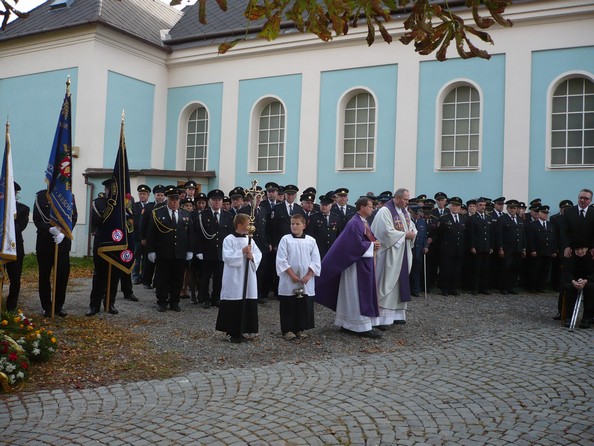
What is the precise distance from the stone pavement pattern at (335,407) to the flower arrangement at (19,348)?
1.03ft

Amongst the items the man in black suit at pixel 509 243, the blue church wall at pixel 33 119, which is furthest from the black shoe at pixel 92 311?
the blue church wall at pixel 33 119

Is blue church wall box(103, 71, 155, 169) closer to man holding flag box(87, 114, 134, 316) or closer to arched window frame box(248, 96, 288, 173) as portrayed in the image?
arched window frame box(248, 96, 288, 173)

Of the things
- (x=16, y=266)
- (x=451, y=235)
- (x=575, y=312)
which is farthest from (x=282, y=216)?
(x=575, y=312)

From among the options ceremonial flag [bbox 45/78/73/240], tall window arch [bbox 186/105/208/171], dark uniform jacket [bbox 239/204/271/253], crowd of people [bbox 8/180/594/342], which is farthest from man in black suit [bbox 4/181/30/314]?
tall window arch [bbox 186/105/208/171]

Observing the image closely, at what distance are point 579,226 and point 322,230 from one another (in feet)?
15.4

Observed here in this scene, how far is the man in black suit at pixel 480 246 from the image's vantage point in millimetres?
12844

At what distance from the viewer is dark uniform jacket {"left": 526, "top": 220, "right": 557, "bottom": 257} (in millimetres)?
13453

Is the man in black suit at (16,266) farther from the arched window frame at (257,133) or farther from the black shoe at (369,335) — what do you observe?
the arched window frame at (257,133)

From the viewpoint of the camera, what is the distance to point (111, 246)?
949cm

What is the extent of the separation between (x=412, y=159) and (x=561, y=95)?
4.26m

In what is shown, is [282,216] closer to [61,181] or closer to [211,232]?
[211,232]

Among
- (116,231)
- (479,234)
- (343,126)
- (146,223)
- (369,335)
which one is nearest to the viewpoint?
(369,335)

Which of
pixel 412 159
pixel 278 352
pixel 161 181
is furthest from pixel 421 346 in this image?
pixel 161 181

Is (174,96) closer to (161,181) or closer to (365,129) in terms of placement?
(161,181)
